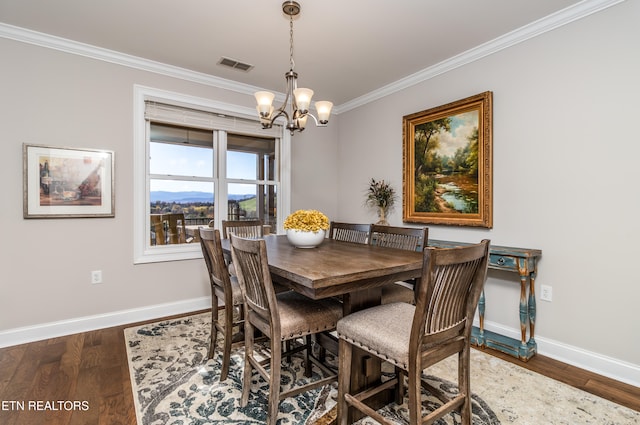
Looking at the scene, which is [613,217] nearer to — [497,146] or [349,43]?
[497,146]

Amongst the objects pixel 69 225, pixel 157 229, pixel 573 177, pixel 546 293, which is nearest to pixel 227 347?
→ pixel 157 229

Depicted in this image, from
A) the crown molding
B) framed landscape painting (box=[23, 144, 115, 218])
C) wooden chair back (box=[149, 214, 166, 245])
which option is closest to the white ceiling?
the crown molding

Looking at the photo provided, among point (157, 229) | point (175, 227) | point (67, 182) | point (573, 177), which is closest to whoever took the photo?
point (573, 177)

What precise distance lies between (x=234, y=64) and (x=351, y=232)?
6.89 ft

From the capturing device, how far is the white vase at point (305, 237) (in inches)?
88.1

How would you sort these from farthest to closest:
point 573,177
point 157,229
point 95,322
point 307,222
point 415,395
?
point 157,229 → point 95,322 → point 573,177 → point 307,222 → point 415,395

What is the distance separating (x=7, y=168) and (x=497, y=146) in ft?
13.8

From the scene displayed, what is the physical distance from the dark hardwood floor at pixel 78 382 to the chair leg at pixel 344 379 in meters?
1.14

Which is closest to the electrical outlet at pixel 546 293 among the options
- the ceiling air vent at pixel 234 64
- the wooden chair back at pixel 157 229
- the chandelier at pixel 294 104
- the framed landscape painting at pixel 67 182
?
the chandelier at pixel 294 104

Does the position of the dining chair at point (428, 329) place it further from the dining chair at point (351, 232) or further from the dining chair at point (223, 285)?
the dining chair at point (351, 232)

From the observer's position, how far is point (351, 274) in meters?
1.48

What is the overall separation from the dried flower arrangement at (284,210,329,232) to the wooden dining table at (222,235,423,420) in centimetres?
17

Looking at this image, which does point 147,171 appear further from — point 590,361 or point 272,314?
point 590,361

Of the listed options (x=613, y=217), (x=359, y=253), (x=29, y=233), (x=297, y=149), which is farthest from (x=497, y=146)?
(x=29, y=233)
